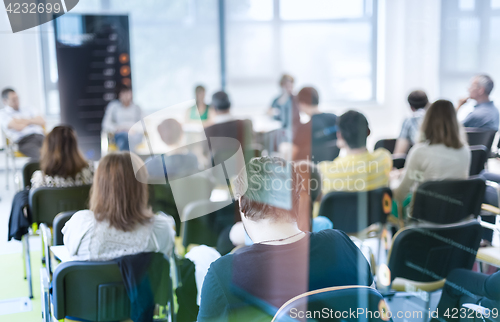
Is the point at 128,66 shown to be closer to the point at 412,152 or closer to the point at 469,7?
the point at 412,152

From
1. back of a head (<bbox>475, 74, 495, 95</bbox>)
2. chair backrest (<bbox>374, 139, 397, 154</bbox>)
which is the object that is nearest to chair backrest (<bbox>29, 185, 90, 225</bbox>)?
chair backrest (<bbox>374, 139, 397, 154</bbox>)

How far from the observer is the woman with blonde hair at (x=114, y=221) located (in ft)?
5.95

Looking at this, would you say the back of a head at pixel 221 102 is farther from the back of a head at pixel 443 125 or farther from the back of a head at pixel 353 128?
the back of a head at pixel 443 125

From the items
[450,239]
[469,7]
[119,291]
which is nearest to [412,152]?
[450,239]

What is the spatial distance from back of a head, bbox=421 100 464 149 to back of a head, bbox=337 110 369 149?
478 millimetres

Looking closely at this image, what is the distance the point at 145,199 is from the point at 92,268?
384 millimetres

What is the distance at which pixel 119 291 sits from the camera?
67.4 inches

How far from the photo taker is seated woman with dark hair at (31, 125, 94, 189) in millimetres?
2623

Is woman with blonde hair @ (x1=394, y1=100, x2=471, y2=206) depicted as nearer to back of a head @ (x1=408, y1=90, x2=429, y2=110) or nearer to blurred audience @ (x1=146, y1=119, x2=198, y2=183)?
back of a head @ (x1=408, y1=90, x2=429, y2=110)

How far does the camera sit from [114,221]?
183cm

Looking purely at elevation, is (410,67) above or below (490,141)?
above

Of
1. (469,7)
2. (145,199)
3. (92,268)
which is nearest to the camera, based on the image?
(92,268)

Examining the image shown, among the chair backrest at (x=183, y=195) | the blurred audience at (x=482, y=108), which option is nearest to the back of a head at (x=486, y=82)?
the blurred audience at (x=482, y=108)

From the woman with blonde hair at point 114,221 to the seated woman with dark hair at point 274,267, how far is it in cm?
74
